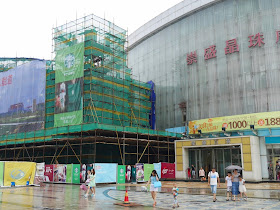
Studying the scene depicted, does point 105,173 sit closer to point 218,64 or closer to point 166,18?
point 218,64

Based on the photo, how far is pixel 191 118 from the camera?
4303 centimetres

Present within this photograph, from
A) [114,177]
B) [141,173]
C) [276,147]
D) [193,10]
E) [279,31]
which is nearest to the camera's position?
[114,177]

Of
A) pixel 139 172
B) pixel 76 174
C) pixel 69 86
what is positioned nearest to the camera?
pixel 76 174

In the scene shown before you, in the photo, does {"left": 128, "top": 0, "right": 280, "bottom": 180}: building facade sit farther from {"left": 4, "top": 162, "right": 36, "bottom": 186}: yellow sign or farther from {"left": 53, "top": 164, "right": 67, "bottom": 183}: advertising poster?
{"left": 4, "top": 162, "right": 36, "bottom": 186}: yellow sign

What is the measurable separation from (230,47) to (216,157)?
48.2ft

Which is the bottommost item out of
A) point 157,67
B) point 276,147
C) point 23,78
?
point 276,147

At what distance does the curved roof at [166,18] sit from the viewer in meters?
44.4

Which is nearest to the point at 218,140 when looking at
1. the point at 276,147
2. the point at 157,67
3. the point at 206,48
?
the point at 276,147

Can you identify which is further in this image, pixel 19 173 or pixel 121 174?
pixel 121 174

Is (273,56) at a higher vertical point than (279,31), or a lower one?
lower

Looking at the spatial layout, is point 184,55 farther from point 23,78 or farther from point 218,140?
point 23,78

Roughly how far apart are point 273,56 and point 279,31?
10.1ft

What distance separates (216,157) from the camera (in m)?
35.2

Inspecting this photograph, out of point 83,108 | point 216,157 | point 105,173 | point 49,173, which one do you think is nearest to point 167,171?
point 216,157
